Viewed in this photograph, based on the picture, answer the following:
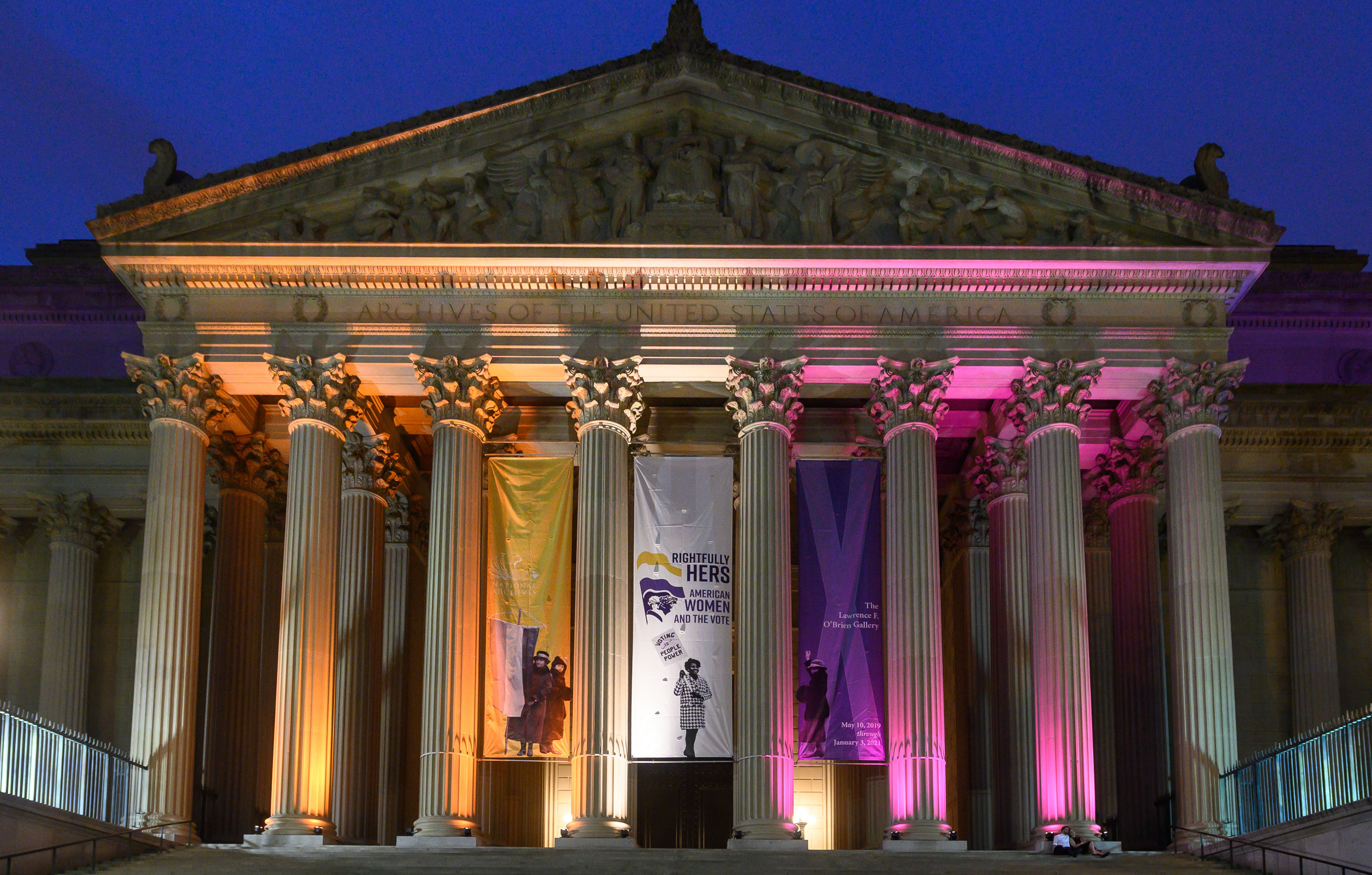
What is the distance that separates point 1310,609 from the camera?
45281mm

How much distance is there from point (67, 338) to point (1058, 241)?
28.1 m

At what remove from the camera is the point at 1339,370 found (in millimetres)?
50250

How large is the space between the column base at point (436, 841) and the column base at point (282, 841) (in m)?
1.54

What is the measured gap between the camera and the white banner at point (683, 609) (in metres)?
36.1

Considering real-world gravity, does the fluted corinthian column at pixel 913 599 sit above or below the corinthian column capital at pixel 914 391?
below

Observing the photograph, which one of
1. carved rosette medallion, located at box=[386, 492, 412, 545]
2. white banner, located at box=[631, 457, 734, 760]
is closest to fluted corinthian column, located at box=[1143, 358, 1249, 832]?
white banner, located at box=[631, 457, 734, 760]

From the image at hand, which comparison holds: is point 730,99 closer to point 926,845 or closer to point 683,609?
point 683,609

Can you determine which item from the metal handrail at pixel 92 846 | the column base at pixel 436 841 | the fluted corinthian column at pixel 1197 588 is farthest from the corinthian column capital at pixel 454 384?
the fluted corinthian column at pixel 1197 588

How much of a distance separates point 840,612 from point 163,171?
56.6 ft

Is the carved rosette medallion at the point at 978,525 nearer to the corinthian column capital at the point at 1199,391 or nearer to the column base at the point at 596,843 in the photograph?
the corinthian column capital at the point at 1199,391

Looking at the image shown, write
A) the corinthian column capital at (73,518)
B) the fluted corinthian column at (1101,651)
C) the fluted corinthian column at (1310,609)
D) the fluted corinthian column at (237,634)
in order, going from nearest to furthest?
the fluted corinthian column at (237,634)
the fluted corinthian column at (1101,651)
the fluted corinthian column at (1310,609)
the corinthian column capital at (73,518)

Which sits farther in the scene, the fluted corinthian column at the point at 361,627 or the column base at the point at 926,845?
the fluted corinthian column at the point at 361,627

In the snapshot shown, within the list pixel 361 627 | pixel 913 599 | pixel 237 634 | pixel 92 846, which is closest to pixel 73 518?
pixel 237 634

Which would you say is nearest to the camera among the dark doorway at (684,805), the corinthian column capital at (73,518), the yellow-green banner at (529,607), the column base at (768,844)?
the column base at (768,844)
